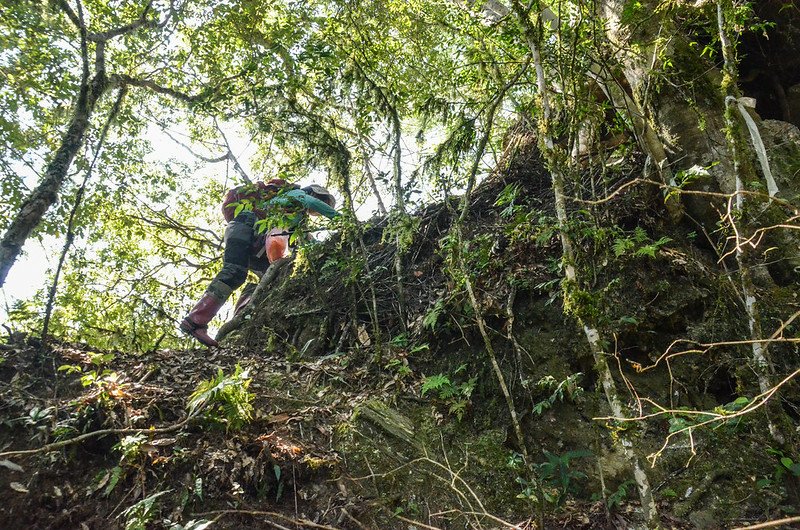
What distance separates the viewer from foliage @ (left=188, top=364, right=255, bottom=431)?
3.24m

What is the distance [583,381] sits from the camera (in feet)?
13.1

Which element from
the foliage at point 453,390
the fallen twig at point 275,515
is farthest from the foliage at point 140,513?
the foliage at point 453,390

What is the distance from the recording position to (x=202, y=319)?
596 centimetres

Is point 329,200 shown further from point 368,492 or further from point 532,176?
point 368,492

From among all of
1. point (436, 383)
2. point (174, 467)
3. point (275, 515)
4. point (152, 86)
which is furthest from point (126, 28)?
point (275, 515)

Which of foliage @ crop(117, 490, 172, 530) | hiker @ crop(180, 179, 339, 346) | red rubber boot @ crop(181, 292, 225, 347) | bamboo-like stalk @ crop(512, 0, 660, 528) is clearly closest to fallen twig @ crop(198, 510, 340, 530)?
foliage @ crop(117, 490, 172, 530)

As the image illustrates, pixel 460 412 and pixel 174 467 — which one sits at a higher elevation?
pixel 174 467

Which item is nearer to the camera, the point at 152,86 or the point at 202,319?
the point at 202,319

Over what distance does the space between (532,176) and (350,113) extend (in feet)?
8.89

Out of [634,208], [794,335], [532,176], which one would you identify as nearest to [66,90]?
[532,176]

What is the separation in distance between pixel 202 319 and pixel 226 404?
303 centimetres

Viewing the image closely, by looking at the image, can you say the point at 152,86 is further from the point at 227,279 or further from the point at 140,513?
the point at 140,513

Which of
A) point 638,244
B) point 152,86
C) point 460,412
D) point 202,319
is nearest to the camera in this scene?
point 460,412

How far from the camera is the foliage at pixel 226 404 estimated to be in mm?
3242
